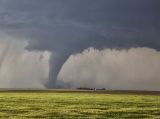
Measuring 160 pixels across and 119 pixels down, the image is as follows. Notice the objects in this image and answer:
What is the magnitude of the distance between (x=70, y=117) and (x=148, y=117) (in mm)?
8182

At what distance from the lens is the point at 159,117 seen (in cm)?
4109

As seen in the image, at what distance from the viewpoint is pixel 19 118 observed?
38312 millimetres

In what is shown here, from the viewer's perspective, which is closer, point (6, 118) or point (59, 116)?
point (6, 118)

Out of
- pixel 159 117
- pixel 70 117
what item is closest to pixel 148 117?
pixel 159 117

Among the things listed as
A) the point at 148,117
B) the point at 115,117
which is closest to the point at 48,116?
the point at 115,117

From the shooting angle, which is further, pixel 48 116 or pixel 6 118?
pixel 48 116

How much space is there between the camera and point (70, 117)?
39906 mm

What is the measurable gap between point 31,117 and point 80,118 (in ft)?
16.1

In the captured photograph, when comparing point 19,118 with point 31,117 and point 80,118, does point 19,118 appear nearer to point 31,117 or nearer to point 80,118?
point 31,117

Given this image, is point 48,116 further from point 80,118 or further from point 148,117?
point 148,117

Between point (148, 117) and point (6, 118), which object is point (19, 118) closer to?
point (6, 118)

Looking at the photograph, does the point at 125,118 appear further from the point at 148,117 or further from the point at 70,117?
the point at 70,117

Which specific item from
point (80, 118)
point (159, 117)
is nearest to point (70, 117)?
point (80, 118)

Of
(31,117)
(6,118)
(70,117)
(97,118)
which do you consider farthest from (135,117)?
(6,118)
